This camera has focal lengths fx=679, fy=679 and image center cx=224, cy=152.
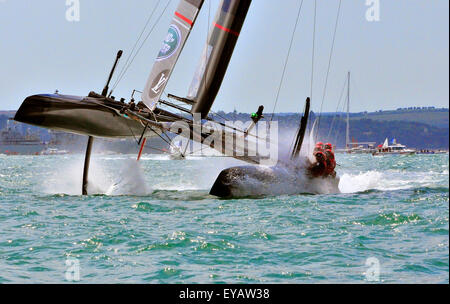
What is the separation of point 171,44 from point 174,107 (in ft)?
4.02

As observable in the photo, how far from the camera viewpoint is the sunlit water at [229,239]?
554 cm

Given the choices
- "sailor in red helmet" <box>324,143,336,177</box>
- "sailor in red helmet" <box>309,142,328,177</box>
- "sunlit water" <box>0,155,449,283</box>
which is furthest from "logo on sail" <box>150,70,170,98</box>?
"sailor in red helmet" <box>324,143,336,177</box>

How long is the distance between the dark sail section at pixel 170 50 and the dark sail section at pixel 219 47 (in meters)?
0.49

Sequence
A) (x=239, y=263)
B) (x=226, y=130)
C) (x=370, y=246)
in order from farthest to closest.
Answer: (x=226, y=130), (x=370, y=246), (x=239, y=263)

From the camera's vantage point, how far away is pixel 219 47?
12.5m

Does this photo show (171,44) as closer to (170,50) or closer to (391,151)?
(170,50)

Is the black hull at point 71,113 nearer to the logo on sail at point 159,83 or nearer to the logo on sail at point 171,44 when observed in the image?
the logo on sail at point 159,83

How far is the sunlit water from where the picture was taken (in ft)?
18.2

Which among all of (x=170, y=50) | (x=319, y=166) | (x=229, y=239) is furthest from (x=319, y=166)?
(x=229, y=239)

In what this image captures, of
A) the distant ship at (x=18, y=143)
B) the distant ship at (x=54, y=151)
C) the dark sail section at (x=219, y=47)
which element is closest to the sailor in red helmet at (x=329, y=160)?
the dark sail section at (x=219, y=47)
